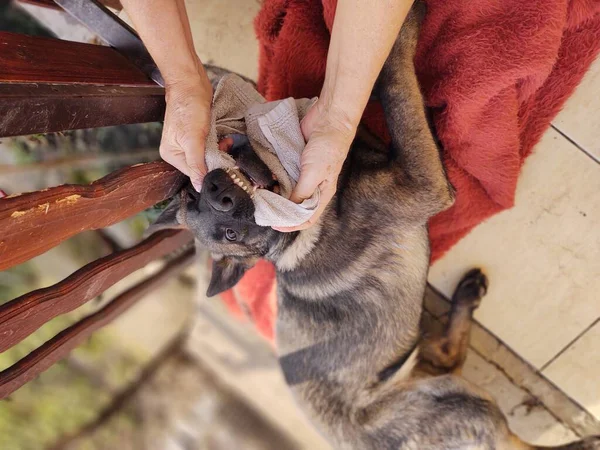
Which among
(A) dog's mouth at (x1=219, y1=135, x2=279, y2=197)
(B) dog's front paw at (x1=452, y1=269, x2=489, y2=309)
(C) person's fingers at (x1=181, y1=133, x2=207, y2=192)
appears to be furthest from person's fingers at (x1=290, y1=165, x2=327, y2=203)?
(B) dog's front paw at (x1=452, y1=269, x2=489, y2=309)

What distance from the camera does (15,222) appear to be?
1231 mm

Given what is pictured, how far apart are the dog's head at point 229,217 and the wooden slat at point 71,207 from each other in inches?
6.2

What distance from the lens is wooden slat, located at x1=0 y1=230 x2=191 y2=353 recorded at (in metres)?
1.41

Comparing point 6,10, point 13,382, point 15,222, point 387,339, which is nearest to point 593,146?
point 387,339

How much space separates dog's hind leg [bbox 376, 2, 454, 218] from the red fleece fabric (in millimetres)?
139

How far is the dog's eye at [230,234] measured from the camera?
173cm

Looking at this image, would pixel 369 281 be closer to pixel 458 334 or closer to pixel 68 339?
pixel 458 334

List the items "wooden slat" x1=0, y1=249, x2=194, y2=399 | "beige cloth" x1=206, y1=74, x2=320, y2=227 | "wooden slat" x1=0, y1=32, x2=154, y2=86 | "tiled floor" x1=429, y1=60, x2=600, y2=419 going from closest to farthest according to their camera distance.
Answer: "wooden slat" x1=0, y1=32, x2=154, y2=86
"beige cloth" x1=206, y1=74, x2=320, y2=227
"wooden slat" x1=0, y1=249, x2=194, y2=399
"tiled floor" x1=429, y1=60, x2=600, y2=419

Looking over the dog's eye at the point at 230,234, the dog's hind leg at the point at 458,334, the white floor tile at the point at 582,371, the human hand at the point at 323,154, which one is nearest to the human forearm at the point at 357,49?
the human hand at the point at 323,154

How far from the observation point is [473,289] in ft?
8.52

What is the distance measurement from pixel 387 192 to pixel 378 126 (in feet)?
1.27

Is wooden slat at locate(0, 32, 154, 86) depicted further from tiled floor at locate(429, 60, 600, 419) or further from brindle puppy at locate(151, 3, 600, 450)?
tiled floor at locate(429, 60, 600, 419)

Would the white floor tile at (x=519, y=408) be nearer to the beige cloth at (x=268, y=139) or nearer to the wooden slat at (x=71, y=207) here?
the beige cloth at (x=268, y=139)

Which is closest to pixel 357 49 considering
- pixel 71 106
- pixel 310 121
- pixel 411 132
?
pixel 310 121
